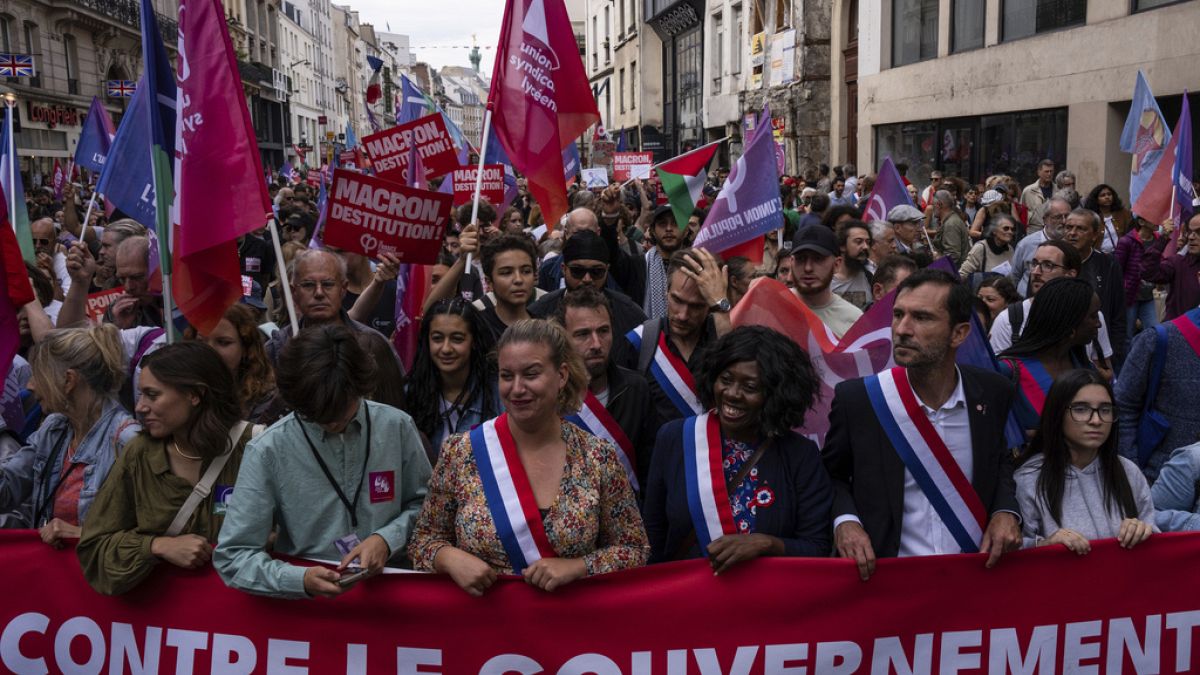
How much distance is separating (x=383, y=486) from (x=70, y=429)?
1378 mm

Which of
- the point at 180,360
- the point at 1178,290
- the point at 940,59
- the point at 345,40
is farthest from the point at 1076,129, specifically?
the point at 345,40

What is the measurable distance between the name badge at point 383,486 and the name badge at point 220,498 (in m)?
0.46

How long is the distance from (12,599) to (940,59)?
19.8 meters

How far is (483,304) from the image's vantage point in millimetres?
5383

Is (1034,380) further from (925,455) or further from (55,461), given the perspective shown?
(55,461)

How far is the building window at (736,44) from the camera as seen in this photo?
1312 inches

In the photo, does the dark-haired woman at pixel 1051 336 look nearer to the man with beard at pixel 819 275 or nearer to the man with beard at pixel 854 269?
the man with beard at pixel 819 275

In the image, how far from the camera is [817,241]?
5.67 metres

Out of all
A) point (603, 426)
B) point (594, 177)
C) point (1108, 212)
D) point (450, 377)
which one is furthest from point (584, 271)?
point (594, 177)

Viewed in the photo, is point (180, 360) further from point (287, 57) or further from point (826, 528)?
point (287, 57)

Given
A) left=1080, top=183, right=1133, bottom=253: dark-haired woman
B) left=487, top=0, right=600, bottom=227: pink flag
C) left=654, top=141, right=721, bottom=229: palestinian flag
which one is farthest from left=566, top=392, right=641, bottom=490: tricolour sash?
left=1080, top=183, right=1133, bottom=253: dark-haired woman


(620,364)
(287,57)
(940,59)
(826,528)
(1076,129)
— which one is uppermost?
→ (287,57)

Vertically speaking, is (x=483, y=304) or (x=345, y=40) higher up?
(x=345, y=40)

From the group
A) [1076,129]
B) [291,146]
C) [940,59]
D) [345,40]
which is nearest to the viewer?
[1076,129]
